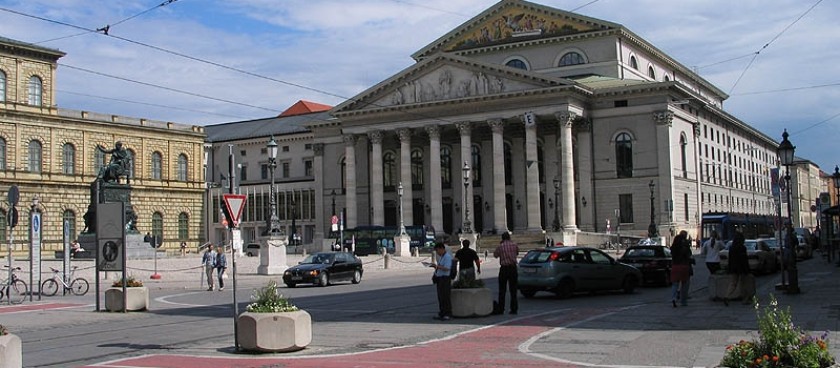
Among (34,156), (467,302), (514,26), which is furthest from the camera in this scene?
(514,26)

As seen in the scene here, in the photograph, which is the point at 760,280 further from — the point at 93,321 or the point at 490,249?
the point at 490,249

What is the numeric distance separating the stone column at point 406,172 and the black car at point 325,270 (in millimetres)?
44876

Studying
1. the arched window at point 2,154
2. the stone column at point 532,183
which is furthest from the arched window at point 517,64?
the arched window at point 2,154

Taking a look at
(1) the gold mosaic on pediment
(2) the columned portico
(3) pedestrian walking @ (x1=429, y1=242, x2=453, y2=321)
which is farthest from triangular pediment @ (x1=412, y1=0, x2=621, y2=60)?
(3) pedestrian walking @ (x1=429, y1=242, x2=453, y2=321)

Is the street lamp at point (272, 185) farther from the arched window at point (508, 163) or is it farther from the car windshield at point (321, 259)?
the arched window at point (508, 163)

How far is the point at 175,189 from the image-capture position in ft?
287

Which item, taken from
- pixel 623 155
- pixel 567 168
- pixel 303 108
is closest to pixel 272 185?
pixel 567 168

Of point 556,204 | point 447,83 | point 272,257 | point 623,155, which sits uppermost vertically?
point 447,83

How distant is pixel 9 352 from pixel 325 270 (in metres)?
24.7

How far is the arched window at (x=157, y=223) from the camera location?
8562 cm

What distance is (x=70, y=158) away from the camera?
78062mm

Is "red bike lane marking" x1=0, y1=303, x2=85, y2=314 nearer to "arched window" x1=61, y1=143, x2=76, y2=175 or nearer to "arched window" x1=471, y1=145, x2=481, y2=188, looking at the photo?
"arched window" x1=61, y1=143, x2=76, y2=175

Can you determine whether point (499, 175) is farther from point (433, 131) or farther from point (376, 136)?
point (376, 136)

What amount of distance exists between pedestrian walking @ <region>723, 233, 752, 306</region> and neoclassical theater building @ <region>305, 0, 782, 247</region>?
49620mm
